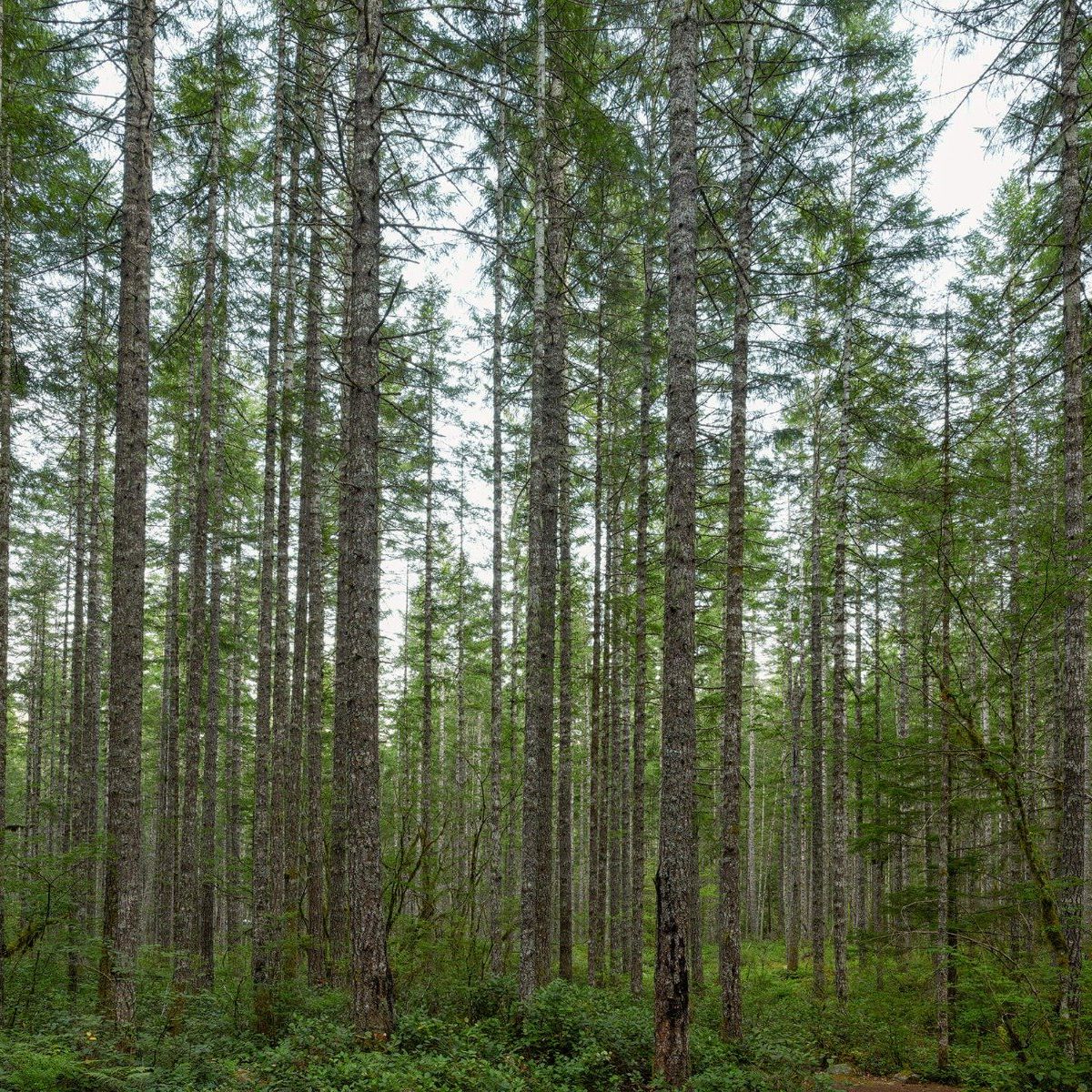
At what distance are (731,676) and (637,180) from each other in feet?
23.0

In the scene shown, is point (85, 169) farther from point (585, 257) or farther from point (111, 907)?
point (111, 907)

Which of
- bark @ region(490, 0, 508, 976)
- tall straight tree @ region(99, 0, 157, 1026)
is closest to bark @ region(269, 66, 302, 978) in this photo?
tall straight tree @ region(99, 0, 157, 1026)

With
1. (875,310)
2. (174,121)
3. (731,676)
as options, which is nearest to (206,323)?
(174,121)

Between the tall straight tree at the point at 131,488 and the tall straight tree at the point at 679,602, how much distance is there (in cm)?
529

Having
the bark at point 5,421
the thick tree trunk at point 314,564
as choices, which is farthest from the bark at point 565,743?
the bark at point 5,421

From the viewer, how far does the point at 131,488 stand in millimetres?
7477

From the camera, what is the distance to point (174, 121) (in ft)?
31.9

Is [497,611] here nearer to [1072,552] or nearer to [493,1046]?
[493,1046]

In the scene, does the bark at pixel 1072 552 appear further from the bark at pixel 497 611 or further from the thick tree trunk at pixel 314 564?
the thick tree trunk at pixel 314 564

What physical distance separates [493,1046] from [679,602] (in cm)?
473

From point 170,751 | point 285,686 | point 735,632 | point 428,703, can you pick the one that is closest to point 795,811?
point 428,703

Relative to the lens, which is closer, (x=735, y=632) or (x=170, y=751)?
(x=735, y=632)

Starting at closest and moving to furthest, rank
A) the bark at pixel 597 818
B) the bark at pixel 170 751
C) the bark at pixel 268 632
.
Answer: the bark at pixel 268 632, the bark at pixel 597 818, the bark at pixel 170 751

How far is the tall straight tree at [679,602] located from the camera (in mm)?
5676
